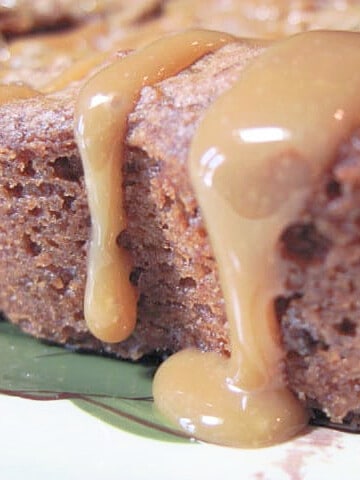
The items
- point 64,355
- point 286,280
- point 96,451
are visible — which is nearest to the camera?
point 286,280

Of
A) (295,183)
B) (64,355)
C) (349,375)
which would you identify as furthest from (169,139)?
(64,355)

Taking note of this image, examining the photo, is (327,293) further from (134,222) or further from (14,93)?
(14,93)

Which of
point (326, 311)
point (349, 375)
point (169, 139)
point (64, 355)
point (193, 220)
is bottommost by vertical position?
point (64, 355)

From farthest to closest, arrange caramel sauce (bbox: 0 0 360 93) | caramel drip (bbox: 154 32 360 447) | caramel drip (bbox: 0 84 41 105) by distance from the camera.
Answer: caramel sauce (bbox: 0 0 360 93), caramel drip (bbox: 0 84 41 105), caramel drip (bbox: 154 32 360 447)

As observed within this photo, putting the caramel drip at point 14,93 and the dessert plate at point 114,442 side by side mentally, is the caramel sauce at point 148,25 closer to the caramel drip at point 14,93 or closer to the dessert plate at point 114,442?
the caramel drip at point 14,93

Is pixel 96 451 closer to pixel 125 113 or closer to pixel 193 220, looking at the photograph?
pixel 193 220

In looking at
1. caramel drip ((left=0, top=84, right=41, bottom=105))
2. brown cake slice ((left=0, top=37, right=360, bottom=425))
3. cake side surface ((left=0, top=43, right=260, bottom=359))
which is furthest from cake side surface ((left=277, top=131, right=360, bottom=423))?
caramel drip ((left=0, top=84, right=41, bottom=105))

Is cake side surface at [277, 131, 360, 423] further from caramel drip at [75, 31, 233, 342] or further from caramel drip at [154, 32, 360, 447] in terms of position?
caramel drip at [75, 31, 233, 342]
